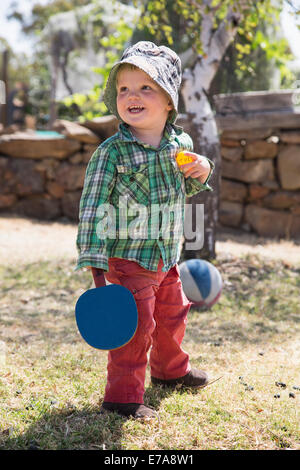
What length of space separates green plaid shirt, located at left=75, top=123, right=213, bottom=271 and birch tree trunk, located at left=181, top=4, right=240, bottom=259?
2.84 meters

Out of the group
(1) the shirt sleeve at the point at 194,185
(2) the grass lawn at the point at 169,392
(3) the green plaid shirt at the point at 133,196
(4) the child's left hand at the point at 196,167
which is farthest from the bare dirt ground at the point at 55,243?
(3) the green plaid shirt at the point at 133,196

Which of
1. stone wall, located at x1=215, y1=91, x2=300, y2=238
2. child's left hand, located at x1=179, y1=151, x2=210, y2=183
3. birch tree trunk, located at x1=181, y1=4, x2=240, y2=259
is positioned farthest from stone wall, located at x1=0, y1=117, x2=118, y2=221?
child's left hand, located at x1=179, y1=151, x2=210, y2=183

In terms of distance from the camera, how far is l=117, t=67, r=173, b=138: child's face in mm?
2275

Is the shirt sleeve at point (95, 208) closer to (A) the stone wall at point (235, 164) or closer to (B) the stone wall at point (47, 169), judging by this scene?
(A) the stone wall at point (235, 164)

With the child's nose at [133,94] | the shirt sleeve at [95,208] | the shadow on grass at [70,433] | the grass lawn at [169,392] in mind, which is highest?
the child's nose at [133,94]

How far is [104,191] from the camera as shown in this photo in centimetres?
225

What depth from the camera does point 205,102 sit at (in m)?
5.21

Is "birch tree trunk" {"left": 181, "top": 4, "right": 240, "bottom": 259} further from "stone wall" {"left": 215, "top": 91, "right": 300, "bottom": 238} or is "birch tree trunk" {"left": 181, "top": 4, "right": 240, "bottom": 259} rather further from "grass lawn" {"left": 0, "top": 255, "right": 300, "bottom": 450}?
"stone wall" {"left": 215, "top": 91, "right": 300, "bottom": 238}

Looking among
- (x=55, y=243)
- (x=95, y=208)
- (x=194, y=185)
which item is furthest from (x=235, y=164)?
(x=95, y=208)

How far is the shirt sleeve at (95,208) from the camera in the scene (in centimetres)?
213

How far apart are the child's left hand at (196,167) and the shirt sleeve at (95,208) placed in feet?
1.20

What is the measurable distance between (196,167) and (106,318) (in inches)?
35.4
